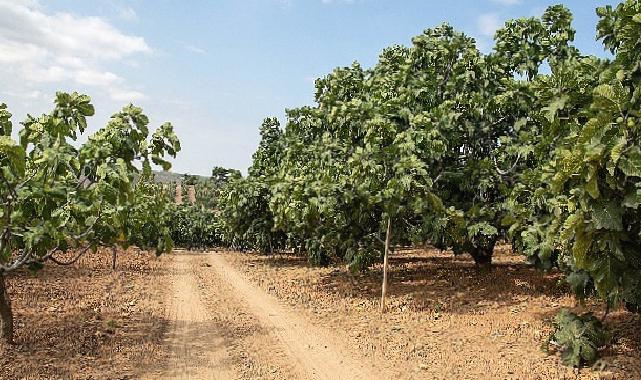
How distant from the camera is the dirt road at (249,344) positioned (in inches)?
372

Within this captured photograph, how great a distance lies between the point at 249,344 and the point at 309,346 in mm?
1277

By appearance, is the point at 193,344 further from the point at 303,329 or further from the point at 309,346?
the point at 303,329

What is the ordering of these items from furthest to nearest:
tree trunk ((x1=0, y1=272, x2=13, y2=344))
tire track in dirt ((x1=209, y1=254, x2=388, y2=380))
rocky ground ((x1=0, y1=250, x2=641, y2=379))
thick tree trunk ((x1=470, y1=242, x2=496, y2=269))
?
thick tree trunk ((x1=470, y1=242, x2=496, y2=269)), tree trunk ((x1=0, y1=272, x2=13, y2=344)), tire track in dirt ((x1=209, y1=254, x2=388, y2=380)), rocky ground ((x1=0, y1=250, x2=641, y2=379))

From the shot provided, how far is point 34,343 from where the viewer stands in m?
10.3

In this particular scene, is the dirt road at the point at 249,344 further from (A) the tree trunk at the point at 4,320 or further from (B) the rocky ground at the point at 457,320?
(A) the tree trunk at the point at 4,320

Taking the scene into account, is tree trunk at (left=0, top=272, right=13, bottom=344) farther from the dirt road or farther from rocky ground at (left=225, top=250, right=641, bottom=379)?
rocky ground at (left=225, top=250, right=641, bottom=379)

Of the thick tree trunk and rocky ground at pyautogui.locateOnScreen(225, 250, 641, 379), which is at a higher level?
the thick tree trunk

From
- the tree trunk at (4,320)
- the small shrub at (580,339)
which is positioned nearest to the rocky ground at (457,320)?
the small shrub at (580,339)

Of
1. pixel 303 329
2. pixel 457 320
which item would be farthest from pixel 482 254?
pixel 303 329

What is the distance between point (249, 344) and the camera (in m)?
11.3

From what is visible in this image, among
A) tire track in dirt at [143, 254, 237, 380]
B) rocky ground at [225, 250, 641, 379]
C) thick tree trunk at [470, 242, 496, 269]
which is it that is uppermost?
thick tree trunk at [470, 242, 496, 269]

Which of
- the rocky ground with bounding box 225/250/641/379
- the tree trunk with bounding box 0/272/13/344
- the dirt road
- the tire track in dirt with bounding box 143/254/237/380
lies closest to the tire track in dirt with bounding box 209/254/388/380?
the dirt road

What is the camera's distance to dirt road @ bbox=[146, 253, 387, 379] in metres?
9.44

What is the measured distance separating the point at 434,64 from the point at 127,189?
38.5 feet
